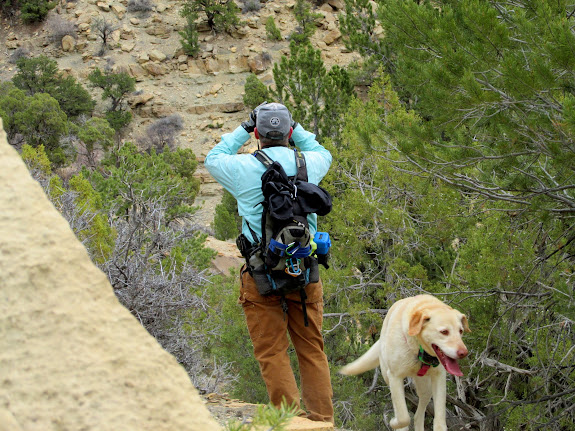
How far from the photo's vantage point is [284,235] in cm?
335

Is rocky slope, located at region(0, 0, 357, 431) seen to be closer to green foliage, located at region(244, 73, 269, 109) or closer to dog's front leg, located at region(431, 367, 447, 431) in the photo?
green foliage, located at region(244, 73, 269, 109)

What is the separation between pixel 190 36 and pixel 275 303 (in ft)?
107

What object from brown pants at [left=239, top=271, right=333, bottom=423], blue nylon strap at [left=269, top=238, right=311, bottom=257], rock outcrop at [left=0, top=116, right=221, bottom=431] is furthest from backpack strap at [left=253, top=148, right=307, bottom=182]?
rock outcrop at [left=0, top=116, right=221, bottom=431]

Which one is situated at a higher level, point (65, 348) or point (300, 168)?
point (65, 348)

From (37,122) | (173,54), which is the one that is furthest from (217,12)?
(37,122)

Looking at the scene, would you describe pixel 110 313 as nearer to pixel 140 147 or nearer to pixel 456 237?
pixel 456 237

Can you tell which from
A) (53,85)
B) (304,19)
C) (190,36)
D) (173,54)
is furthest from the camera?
(173,54)

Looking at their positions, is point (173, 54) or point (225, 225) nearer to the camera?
point (225, 225)

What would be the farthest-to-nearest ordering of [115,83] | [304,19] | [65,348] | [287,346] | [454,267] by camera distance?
[304,19] < [115,83] < [454,267] < [287,346] < [65,348]

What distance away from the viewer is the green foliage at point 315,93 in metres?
12.5

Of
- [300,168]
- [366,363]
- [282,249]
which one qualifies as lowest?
[366,363]

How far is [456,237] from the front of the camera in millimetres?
7434

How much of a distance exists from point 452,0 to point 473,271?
245cm

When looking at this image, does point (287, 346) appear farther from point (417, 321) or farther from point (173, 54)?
point (173, 54)
